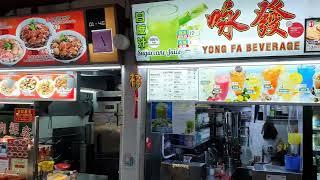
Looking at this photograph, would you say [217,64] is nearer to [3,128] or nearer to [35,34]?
[35,34]

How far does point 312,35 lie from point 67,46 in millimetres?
3380

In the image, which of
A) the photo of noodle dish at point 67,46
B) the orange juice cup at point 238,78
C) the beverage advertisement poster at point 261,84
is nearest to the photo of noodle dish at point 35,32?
the photo of noodle dish at point 67,46

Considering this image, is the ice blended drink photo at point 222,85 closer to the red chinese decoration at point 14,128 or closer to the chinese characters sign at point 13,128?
the chinese characters sign at point 13,128

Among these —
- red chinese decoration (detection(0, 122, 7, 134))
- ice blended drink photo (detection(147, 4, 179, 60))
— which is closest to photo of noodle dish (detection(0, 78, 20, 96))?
red chinese decoration (detection(0, 122, 7, 134))

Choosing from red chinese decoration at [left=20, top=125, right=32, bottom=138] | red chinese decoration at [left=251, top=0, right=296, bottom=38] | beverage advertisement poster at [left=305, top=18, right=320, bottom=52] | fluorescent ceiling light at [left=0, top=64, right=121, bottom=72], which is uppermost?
red chinese decoration at [left=251, top=0, right=296, bottom=38]

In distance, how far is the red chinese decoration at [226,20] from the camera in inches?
167

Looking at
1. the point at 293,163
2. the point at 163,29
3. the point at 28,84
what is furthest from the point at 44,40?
the point at 293,163

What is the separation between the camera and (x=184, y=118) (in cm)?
493

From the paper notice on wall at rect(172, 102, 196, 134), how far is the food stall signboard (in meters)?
0.74

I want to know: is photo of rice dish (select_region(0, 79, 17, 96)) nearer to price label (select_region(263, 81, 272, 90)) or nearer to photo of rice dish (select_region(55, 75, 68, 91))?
photo of rice dish (select_region(55, 75, 68, 91))

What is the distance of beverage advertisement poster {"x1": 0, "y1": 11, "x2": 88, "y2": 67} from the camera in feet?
16.7

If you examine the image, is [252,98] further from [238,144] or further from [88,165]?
[88,165]

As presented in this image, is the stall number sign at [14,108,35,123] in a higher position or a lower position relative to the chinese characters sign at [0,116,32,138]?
higher

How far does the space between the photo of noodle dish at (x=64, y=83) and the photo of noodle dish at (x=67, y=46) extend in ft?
1.59
